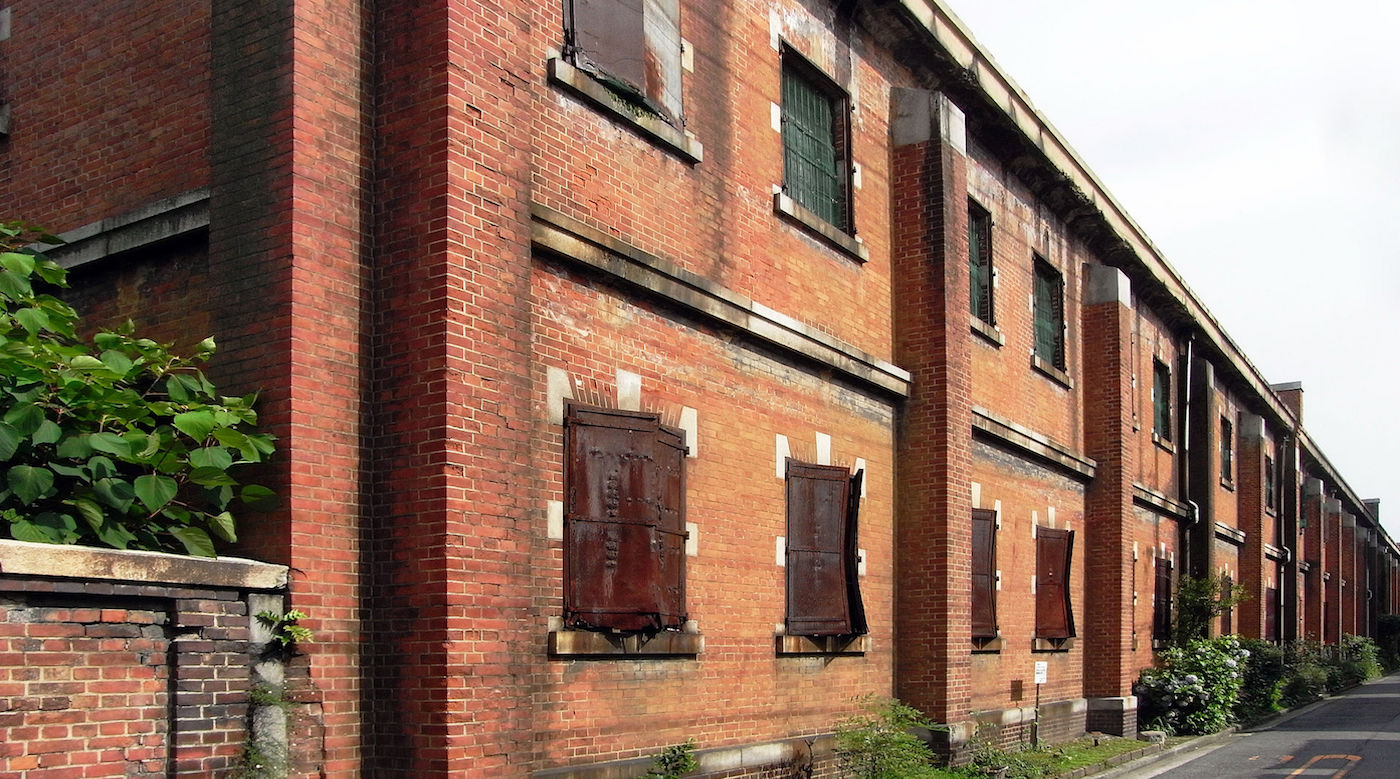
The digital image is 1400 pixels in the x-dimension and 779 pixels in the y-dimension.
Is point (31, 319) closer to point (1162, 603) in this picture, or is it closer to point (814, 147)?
point (814, 147)

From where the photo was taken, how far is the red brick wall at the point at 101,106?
28.5 ft

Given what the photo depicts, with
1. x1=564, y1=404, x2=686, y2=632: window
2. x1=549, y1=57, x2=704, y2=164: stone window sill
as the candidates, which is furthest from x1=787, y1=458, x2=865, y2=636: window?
x1=549, y1=57, x2=704, y2=164: stone window sill

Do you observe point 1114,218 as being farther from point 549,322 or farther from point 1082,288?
point 549,322

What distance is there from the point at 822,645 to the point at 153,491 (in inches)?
280

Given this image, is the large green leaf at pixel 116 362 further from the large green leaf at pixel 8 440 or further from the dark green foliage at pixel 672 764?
the dark green foliage at pixel 672 764

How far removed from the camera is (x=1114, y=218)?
22578 millimetres

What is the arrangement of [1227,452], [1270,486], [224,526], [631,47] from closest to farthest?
[224,526]
[631,47]
[1227,452]
[1270,486]

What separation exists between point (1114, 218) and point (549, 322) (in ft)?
52.7

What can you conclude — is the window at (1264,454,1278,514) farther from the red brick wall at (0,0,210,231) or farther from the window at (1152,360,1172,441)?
the red brick wall at (0,0,210,231)

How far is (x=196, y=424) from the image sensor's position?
7.08 meters

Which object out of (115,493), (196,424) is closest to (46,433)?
(115,493)

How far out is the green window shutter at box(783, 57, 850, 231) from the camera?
13.0m

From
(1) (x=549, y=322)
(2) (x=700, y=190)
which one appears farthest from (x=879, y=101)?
(1) (x=549, y=322)

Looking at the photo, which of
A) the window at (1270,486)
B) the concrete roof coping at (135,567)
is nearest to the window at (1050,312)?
the concrete roof coping at (135,567)
